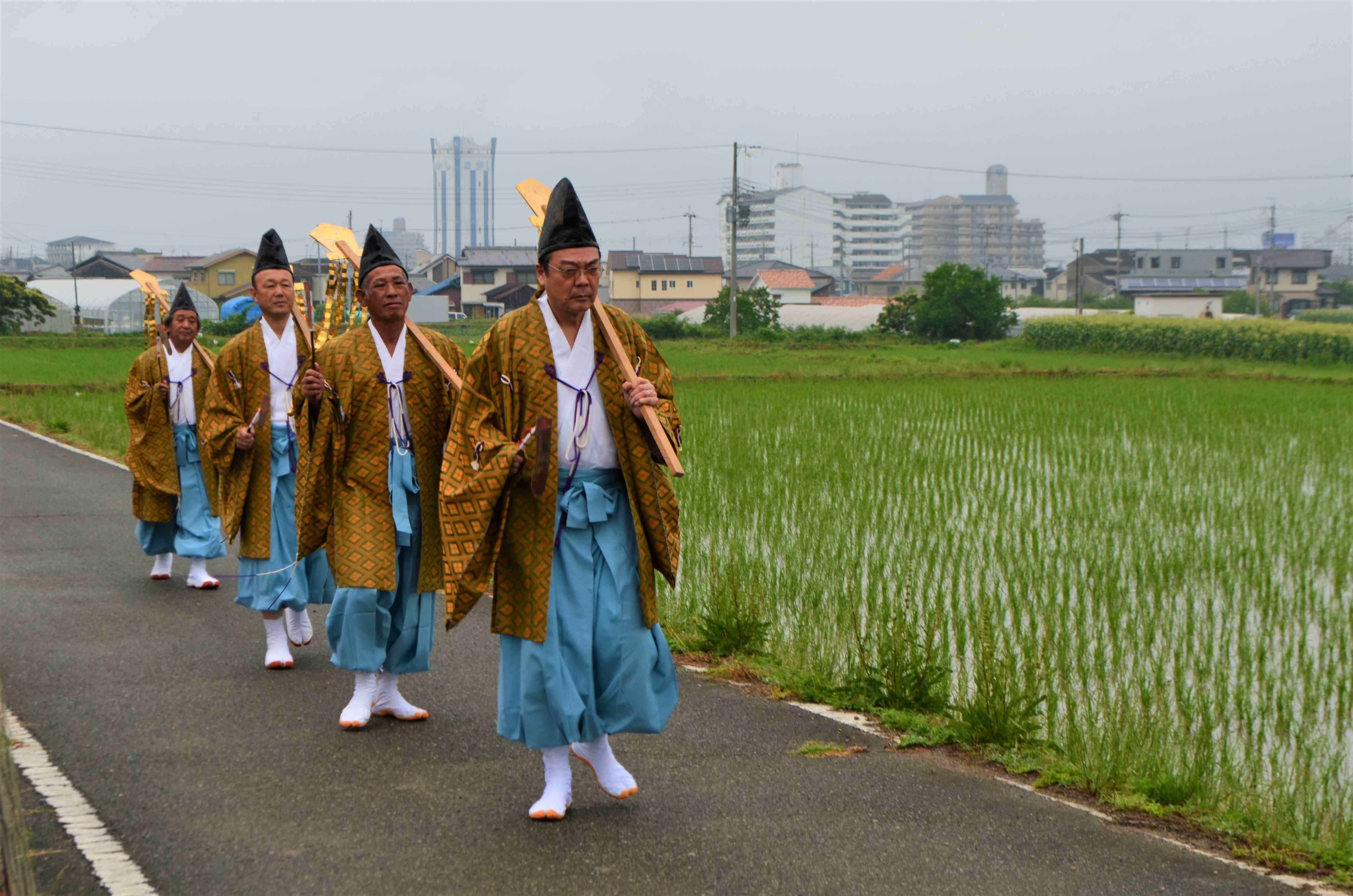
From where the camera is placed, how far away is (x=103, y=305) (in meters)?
52.1

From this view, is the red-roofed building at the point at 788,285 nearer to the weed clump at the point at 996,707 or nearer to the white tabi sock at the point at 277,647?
the white tabi sock at the point at 277,647

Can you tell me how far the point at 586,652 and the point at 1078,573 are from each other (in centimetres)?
457

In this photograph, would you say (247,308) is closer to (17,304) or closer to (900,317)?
(17,304)

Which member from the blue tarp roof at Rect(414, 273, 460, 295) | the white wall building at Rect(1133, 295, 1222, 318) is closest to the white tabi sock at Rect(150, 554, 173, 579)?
the blue tarp roof at Rect(414, 273, 460, 295)

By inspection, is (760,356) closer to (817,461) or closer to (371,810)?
(817,461)

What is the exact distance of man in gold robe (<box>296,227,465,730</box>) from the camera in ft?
14.6

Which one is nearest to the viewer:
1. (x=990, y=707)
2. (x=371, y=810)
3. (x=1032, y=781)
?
→ (x=371, y=810)

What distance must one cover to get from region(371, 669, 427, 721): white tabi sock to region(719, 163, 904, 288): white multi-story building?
4611 inches

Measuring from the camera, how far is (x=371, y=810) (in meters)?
3.70

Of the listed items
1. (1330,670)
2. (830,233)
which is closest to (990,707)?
(1330,670)

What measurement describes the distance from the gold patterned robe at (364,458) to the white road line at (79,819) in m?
1.11

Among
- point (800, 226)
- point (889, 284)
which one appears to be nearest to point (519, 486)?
point (889, 284)

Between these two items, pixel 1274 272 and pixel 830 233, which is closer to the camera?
pixel 1274 272

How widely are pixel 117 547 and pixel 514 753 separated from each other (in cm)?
531
